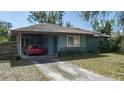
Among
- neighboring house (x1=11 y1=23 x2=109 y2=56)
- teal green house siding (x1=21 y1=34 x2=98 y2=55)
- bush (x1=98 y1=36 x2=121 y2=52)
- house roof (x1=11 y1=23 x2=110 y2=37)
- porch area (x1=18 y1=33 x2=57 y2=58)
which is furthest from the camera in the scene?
bush (x1=98 y1=36 x2=121 y2=52)

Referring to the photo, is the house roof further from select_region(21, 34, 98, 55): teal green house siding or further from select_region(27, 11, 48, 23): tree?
select_region(21, 34, 98, 55): teal green house siding

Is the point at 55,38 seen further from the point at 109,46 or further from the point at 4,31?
the point at 4,31

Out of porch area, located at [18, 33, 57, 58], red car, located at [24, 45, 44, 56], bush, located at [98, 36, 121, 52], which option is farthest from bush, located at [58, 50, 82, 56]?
bush, located at [98, 36, 121, 52]

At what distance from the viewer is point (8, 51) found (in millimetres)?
15195

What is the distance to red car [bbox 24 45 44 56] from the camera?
17233mm

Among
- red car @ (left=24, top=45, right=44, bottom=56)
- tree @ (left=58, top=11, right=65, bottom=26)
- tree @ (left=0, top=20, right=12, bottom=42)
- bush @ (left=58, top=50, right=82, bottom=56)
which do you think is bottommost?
bush @ (left=58, top=50, right=82, bottom=56)

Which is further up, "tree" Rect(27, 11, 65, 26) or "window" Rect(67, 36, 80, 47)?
"tree" Rect(27, 11, 65, 26)

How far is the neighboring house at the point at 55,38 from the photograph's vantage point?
669 inches

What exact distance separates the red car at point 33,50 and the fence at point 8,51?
1.99 metres

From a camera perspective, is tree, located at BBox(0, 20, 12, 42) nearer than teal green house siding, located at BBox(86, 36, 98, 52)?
Yes

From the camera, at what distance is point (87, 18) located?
18219 millimetres

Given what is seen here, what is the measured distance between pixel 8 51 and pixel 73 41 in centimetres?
612

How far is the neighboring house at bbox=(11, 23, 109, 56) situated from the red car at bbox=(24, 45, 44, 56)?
40 centimetres
